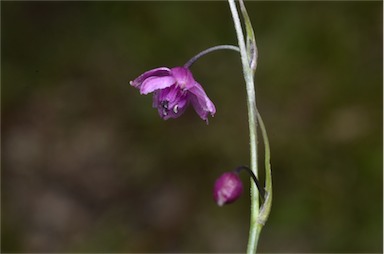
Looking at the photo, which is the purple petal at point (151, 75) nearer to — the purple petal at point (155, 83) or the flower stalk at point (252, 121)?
the purple petal at point (155, 83)

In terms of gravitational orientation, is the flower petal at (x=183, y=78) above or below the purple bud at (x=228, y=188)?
above

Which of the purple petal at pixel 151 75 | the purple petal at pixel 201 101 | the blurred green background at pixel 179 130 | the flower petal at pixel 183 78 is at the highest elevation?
the purple petal at pixel 151 75

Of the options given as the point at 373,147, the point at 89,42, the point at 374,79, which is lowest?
the point at 373,147

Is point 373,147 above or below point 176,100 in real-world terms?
below

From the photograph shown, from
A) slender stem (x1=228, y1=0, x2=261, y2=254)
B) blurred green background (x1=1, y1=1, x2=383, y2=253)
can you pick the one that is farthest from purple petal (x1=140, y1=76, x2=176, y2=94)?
blurred green background (x1=1, y1=1, x2=383, y2=253)

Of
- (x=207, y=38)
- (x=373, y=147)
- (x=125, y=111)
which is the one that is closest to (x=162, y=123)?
(x=125, y=111)

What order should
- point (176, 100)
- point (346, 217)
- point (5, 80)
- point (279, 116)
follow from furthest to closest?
1. point (5, 80)
2. point (279, 116)
3. point (346, 217)
4. point (176, 100)

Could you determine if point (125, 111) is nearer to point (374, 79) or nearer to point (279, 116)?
point (279, 116)

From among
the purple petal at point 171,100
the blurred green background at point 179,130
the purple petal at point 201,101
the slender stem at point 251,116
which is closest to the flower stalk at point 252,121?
the slender stem at point 251,116
